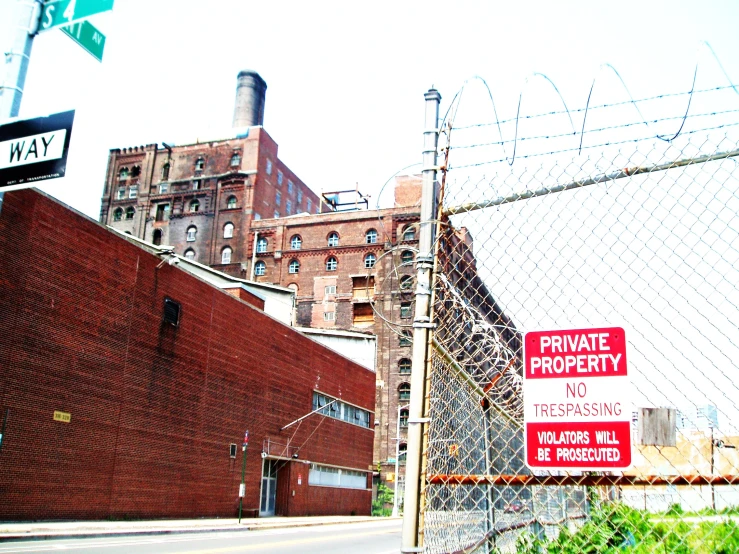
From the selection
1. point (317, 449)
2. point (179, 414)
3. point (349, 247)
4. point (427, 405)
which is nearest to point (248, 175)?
point (349, 247)

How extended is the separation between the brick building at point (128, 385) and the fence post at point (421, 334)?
1909 cm

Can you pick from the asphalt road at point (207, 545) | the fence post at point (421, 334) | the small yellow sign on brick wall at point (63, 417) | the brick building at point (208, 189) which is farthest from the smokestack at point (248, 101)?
the fence post at point (421, 334)

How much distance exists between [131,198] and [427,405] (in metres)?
71.1

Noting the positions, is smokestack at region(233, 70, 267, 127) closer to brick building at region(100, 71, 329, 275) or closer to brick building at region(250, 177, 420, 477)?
brick building at region(100, 71, 329, 275)

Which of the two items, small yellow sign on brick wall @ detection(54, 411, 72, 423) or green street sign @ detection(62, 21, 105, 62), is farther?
small yellow sign on brick wall @ detection(54, 411, 72, 423)

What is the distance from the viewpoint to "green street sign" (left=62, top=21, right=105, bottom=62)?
7.32m

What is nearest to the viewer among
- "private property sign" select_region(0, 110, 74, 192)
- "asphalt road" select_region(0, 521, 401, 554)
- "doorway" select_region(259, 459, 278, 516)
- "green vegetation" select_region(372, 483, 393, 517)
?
"private property sign" select_region(0, 110, 74, 192)

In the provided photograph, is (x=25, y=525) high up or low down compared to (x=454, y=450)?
down

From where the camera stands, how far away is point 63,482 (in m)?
21.6

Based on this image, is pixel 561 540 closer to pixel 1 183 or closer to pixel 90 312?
pixel 1 183

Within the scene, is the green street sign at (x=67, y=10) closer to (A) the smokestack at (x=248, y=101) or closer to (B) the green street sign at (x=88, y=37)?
(B) the green street sign at (x=88, y=37)

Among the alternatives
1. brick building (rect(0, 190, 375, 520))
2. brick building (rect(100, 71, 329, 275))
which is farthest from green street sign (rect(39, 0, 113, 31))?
brick building (rect(100, 71, 329, 275))

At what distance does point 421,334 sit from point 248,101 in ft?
231

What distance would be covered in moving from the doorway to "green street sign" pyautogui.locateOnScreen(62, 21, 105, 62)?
28821mm
